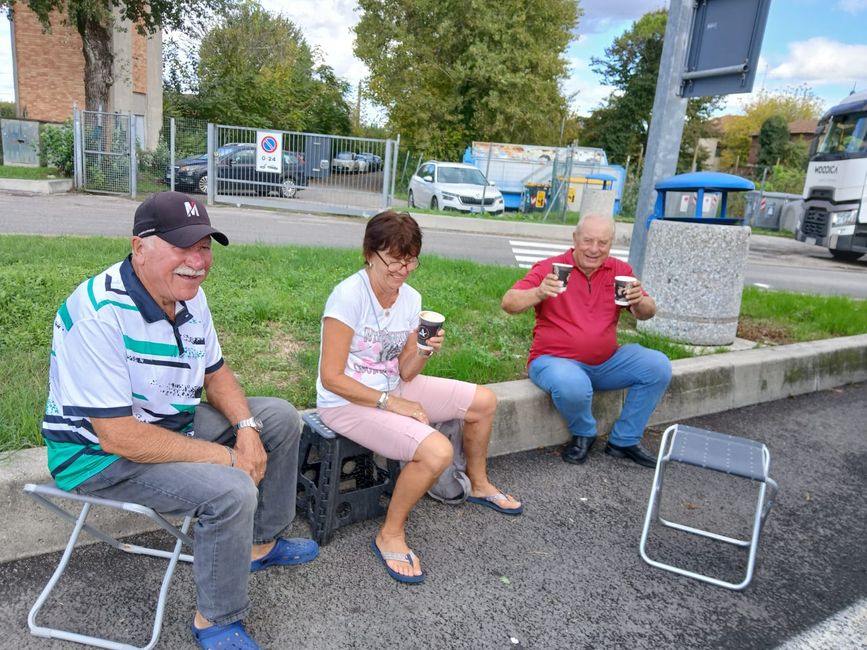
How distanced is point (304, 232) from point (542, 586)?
10.7 metres

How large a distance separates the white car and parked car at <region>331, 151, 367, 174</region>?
265 cm

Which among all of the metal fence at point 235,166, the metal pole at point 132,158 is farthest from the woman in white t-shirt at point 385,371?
the metal pole at point 132,158

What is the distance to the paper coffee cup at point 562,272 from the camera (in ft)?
11.5

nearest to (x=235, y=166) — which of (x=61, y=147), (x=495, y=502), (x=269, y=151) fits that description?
(x=269, y=151)

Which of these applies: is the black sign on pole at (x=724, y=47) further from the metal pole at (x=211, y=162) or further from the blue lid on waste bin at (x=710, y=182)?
the metal pole at (x=211, y=162)

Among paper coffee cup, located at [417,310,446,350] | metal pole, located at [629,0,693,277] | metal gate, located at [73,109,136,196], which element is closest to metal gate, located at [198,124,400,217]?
metal gate, located at [73,109,136,196]

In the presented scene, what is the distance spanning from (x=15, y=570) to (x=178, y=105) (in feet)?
96.0

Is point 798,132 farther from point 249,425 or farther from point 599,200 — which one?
point 249,425

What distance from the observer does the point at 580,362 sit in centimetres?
396

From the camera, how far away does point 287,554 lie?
2.73 m

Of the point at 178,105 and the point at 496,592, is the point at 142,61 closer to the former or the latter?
the point at 178,105

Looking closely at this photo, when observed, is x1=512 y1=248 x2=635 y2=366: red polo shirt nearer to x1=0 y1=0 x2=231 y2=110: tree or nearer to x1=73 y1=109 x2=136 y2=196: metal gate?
x1=73 y1=109 x2=136 y2=196: metal gate

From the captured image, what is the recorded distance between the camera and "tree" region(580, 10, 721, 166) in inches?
1726

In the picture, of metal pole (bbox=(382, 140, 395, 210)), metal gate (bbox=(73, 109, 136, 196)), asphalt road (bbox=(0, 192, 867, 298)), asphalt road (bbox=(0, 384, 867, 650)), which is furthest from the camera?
metal pole (bbox=(382, 140, 395, 210))
